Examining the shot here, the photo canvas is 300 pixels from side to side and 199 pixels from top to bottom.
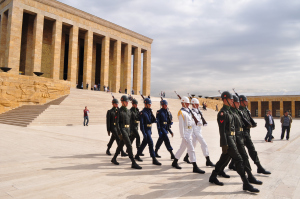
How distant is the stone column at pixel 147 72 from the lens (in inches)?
1567

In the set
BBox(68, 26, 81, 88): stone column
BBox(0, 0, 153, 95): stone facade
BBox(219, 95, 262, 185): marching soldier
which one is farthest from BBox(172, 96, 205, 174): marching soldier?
BBox(68, 26, 81, 88): stone column

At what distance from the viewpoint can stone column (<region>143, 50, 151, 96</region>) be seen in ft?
131

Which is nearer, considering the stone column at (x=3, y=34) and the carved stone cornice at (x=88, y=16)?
the stone column at (x=3, y=34)

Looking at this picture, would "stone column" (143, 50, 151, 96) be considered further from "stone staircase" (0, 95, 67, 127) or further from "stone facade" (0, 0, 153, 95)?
"stone staircase" (0, 95, 67, 127)

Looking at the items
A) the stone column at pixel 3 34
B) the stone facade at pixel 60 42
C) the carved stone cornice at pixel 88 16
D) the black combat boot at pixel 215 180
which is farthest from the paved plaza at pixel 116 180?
the carved stone cornice at pixel 88 16

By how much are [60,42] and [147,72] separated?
17042 millimetres

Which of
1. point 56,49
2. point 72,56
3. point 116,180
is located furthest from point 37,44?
point 116,180

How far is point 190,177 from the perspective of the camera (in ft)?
13.8

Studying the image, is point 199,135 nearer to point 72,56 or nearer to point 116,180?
point 116,180

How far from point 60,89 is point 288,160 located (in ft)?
72.3

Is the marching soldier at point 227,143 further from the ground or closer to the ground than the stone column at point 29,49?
closer to the ground

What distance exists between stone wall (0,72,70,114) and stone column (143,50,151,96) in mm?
18965

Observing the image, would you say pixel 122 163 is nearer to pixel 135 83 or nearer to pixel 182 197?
pixel 182 197

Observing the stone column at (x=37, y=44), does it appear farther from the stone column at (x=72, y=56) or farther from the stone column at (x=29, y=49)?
Answer: the stone column at (x=72, y=56)
